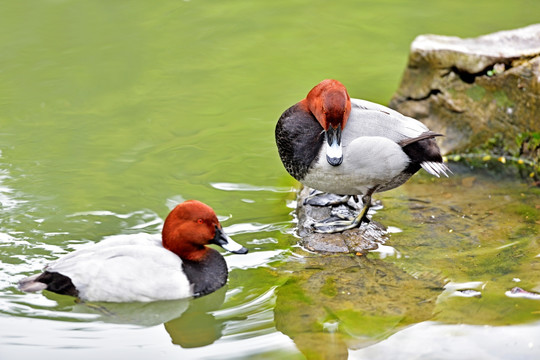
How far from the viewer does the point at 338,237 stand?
17.8ft

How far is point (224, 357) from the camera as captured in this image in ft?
13.6

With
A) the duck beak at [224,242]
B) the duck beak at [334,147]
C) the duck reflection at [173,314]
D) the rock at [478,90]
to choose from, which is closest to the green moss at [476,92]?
the rock at [478,90]

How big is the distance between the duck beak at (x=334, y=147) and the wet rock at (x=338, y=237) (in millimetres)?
607

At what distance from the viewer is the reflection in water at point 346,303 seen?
13.9ft

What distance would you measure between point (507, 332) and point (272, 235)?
193 centimetres

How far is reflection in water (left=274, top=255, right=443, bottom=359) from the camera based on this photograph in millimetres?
4238

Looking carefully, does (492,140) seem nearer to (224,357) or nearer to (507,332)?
(507,332)

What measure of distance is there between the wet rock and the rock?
169 centimetres

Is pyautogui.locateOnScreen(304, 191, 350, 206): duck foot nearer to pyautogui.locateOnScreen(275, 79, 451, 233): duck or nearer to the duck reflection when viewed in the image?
pyautogui.locateOnScreen(275, 79, 451, 233): duck

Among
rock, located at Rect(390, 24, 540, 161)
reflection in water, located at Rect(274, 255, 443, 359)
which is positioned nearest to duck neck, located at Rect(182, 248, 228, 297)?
reflection in water, located at Rect(274, 255, 443, 359)

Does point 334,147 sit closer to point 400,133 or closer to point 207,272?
point 400,133

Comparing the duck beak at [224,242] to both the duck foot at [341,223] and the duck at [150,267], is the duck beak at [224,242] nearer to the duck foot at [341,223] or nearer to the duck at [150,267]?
the duck at [150,267]

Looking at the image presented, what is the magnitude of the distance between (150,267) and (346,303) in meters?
1.16

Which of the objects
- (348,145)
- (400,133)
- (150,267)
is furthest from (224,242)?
(400,133)
